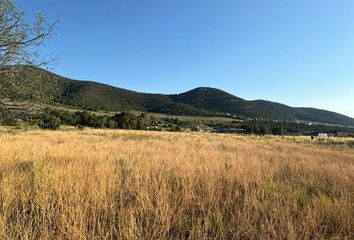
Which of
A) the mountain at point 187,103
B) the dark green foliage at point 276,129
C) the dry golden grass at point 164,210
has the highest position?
the mountain at point 187,103

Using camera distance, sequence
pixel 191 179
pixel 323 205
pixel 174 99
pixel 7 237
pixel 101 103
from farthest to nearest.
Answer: pixel 174 99 < pixel 101 103 < pixel 191 179 < pixel 323 205 < pixel 7 237

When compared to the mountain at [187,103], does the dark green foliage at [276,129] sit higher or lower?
lower

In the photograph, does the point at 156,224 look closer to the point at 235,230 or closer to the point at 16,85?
the point at 235,230

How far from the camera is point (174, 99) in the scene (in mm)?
172875

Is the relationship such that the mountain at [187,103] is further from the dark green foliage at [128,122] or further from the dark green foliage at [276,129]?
the dark green foliage at [276,129]

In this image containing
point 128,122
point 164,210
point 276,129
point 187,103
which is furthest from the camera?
point 187,103

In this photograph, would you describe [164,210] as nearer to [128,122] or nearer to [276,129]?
[128,122]

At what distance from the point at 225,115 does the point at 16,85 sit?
14231 cm

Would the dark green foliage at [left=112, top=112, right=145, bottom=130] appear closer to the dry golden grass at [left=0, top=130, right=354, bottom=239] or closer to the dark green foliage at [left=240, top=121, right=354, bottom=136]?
the dark green foliage at [left=240, top=121, right=354, bottom=136]

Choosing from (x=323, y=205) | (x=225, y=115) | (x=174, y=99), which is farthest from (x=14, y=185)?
(x=174, y=99)

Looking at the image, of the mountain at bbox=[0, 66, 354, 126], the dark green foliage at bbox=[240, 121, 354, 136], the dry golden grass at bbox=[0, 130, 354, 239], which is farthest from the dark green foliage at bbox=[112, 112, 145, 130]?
the dry golden grass at bbox=[0, 130, 354, 239]

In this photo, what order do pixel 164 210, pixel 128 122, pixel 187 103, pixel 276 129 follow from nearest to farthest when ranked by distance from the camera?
pixel 164 210 < pixel 128 122 < pixel 276 129 < pixel 187 103

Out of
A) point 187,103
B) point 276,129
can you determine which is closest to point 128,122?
point 276,129

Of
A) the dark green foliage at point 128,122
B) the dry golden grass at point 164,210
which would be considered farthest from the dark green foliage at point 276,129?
the dry golden grass at point 164,210
